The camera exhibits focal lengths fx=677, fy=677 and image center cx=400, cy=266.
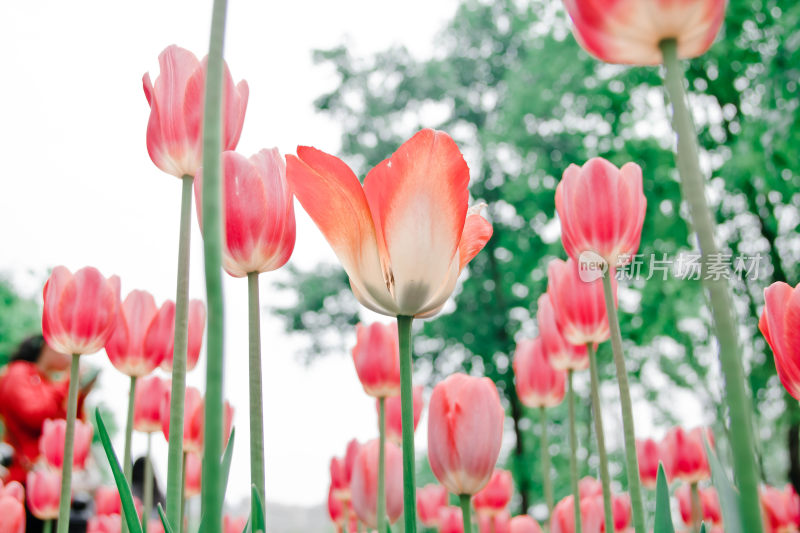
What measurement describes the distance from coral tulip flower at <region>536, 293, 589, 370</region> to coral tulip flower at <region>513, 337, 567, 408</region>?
1.07ft

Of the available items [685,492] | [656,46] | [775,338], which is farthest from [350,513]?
[656,46]

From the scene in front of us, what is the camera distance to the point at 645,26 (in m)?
0.49

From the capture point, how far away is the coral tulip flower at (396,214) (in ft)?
2.45

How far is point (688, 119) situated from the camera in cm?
43

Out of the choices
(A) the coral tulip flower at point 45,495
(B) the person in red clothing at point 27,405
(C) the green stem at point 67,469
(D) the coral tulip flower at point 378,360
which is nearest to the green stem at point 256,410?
(C) the green stem at point 67,469

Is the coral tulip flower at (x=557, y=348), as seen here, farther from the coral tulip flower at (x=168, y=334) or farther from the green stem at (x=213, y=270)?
the green stem at (x=213, y=270)

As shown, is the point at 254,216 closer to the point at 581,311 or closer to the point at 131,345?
the point at 131,345

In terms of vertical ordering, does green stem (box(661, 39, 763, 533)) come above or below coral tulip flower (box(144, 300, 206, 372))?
below

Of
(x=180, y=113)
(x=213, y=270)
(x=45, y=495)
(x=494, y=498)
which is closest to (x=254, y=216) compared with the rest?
(x=180, y=113)

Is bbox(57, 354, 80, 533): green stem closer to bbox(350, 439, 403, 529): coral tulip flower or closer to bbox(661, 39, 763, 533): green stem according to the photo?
bbox(350, 439, 403, 529): coral tulip flower

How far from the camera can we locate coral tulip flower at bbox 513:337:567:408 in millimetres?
2203

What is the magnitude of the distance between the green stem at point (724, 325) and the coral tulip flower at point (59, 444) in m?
1.90

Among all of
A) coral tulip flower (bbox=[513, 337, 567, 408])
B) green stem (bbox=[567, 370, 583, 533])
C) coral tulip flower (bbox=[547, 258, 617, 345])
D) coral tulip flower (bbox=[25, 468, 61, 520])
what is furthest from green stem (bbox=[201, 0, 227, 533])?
coral tulip flower (bbox=[25, 468, 61, 520])

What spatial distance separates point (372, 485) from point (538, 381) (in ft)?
2.81
